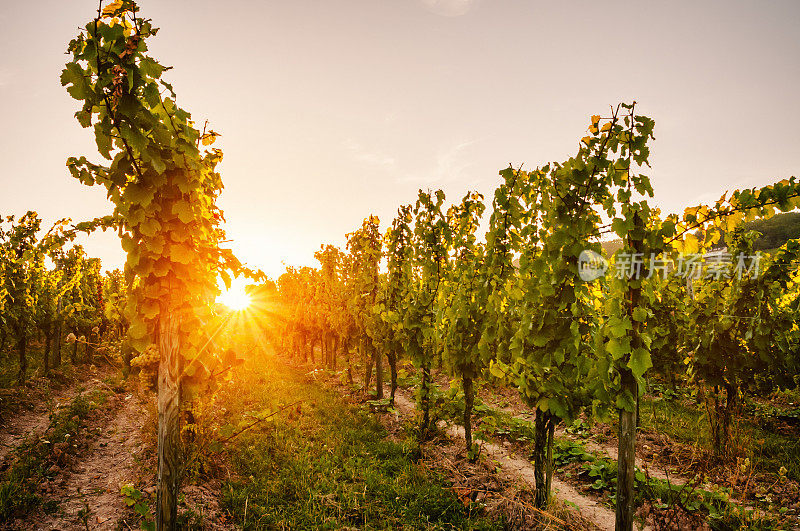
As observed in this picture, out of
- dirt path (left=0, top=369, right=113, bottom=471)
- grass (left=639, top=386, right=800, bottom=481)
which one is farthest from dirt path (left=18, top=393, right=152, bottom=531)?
grass (left=639, top=386, right=800, bottom=481)

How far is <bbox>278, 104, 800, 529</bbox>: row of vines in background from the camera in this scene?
11.3 ft

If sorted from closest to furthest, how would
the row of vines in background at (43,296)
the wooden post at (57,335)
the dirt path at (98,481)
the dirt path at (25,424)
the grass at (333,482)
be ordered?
1. the dirt path at (98,481)
2. the grass at (333,482)
3. the dirt path at (25,424)
4. the row of vines in background at (43,296)
5. the wooden post at (57,335)

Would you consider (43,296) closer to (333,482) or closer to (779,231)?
(333,482)

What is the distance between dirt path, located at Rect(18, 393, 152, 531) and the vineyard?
52mm

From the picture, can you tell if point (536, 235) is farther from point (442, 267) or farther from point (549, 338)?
point (442, 267)

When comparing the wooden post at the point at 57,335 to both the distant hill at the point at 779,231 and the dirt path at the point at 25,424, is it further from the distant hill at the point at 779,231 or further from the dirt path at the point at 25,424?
the distant hill at the point at 779,231

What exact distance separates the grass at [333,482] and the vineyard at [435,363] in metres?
0.04

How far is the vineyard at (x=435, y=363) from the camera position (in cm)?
304

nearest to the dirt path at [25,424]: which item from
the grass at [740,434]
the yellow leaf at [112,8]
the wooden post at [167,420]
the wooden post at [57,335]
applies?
the wooden post at [57,335]

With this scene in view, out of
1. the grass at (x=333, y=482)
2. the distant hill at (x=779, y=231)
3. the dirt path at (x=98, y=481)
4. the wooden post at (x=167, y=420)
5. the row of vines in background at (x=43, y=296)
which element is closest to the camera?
the wooden post at (x=167, y=420)

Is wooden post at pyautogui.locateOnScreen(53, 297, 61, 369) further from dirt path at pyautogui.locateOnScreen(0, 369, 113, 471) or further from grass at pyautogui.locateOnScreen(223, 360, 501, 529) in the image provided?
grass at pyautogui.locateOnScreen(223, 360, 501, 529)

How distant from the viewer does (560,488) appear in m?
6.37

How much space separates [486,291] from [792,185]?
142 inches

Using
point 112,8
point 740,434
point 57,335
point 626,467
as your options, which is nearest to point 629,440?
point 626,467
